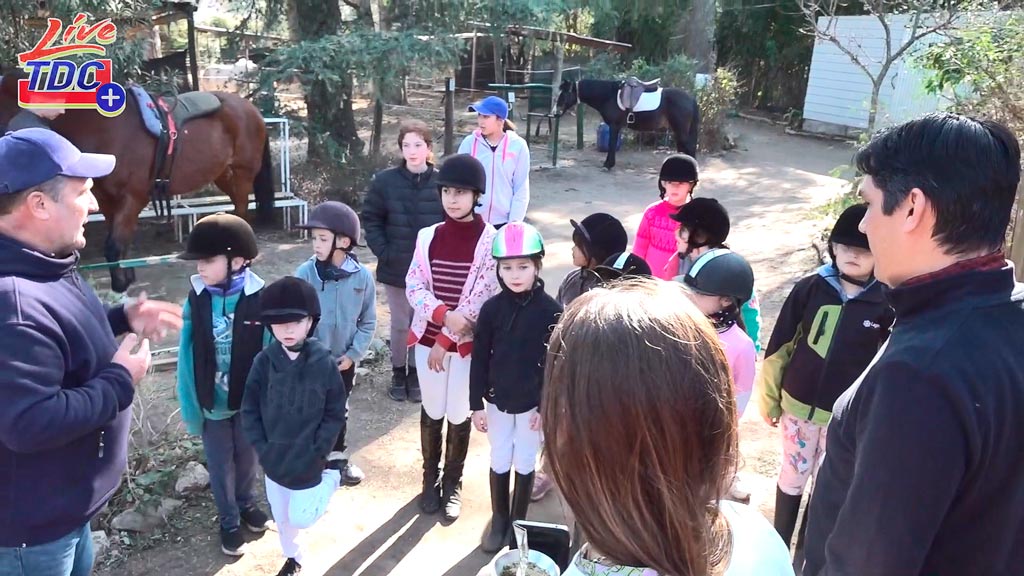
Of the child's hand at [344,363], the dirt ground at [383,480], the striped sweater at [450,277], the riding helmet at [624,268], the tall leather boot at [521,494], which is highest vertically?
the riding helmet at [624,268]

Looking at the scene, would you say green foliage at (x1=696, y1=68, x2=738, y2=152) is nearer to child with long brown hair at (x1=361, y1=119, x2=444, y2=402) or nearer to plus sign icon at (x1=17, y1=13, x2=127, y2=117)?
plus sign icon at (x1=17, y1=13, x2=127, y2=117)

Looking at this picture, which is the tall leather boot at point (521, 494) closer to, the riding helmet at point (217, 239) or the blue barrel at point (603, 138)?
the riding helmet at point (217, 239)

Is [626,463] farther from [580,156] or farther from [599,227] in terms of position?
[580,156]

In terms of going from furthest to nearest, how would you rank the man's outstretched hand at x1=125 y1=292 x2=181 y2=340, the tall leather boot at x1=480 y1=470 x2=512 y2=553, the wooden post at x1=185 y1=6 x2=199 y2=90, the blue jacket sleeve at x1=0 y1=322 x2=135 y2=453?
the wooden post at x1=185 y1=6 x2=199 y2=90
the tall leather boot at x1=480 y1=470 x2=512 y2=553
the man's outstretched hand at x1=125 y1=292 x2=181 y2=340
the blue jacket sleeve at x1=0 y1=322 x2=135 y2=453

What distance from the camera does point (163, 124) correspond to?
634 cm

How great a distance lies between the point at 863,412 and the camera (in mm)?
1266

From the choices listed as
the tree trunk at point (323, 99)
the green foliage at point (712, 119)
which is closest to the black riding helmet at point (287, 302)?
the tree trunk at point (323, 99)

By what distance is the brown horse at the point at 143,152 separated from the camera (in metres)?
6.02

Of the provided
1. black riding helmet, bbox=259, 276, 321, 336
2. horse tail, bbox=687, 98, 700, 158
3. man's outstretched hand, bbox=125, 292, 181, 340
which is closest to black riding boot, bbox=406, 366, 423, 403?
black riding helmet, bbox=259, 276, 321, 336

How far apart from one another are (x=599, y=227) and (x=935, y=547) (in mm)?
2111

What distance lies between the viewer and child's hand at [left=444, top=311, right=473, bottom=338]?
A: 3.09 metres

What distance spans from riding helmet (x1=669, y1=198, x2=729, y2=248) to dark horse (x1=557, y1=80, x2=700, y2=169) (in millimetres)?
9522

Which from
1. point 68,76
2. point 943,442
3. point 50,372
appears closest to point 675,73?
point 68,76

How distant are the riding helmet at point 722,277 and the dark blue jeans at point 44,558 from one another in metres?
2.14
